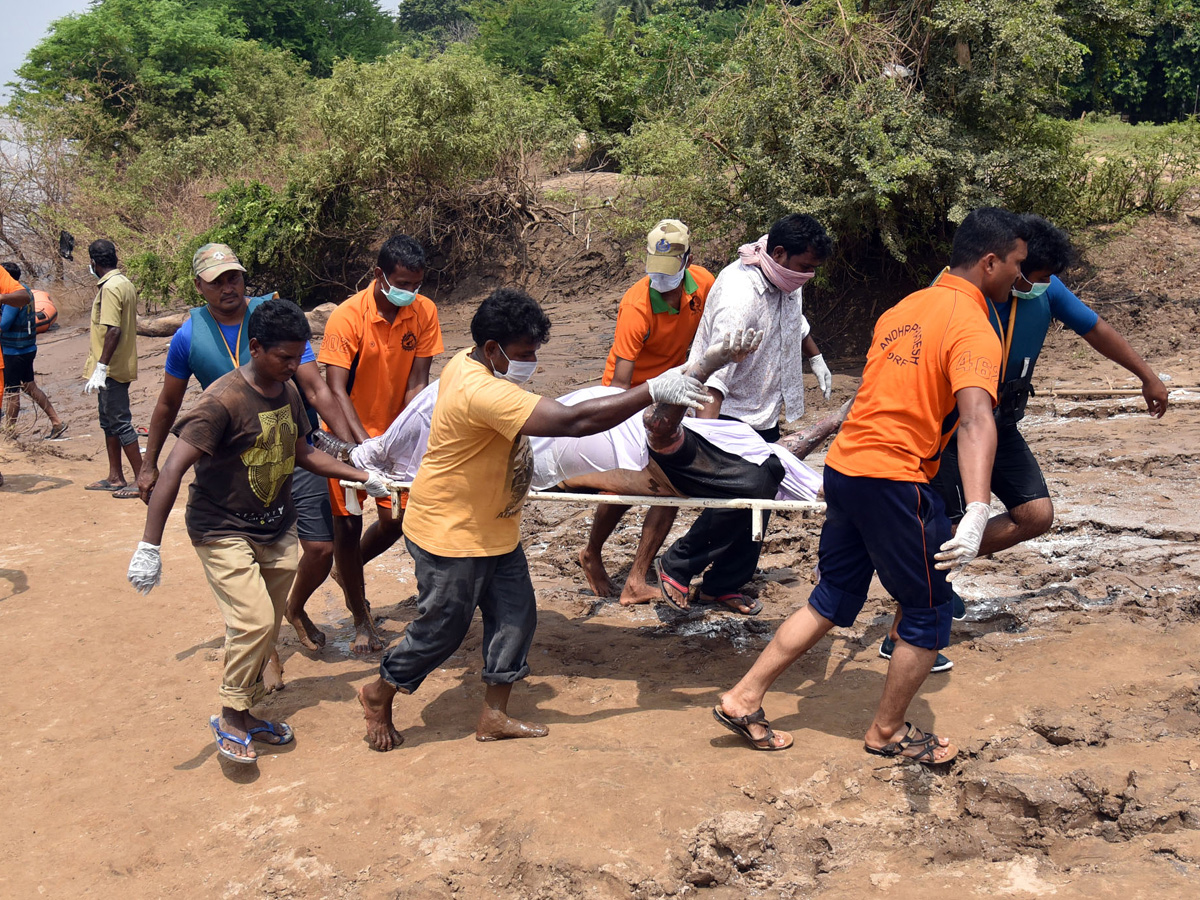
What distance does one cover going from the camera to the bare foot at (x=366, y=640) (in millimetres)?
5066

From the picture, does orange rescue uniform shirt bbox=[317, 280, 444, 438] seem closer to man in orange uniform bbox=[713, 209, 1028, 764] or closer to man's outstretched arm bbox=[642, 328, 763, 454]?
man's outstretched arm bbox=[642, 328, 763, 454]

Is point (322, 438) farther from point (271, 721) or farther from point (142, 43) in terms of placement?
point (142, 43)

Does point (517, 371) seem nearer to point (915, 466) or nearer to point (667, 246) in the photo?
point (915, 466)

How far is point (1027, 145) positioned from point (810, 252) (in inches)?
251

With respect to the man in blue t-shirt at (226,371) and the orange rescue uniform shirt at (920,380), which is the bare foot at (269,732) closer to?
the man in blue t-shirt at (226,371)

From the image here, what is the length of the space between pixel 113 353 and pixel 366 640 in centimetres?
421

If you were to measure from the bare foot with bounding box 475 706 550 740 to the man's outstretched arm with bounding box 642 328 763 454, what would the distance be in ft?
4.12

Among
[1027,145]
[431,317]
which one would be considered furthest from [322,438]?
[1027,145]

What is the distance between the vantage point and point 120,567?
6.45 m

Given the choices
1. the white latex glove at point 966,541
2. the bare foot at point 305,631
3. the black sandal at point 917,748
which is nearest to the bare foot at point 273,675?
the bare foot at point 305,631

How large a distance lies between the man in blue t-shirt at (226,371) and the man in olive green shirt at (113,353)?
3.72 m

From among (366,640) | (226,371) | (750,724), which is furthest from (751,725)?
(226,371)

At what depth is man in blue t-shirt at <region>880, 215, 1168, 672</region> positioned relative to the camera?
4.19 m

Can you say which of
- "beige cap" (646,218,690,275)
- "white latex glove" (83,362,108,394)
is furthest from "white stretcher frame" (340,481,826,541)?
"white latex glove" (83,362,108,394)
